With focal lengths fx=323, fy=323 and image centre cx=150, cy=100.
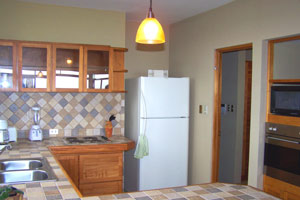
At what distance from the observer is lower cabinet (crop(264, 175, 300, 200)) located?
309 centimetres

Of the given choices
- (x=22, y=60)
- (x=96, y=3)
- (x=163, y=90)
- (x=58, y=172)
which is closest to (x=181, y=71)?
(x=163, y=90)

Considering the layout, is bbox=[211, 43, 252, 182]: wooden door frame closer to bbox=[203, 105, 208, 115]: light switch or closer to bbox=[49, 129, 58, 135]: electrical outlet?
bbox=[203, 105, 208, 115]: light switch

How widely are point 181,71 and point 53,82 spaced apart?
195cm

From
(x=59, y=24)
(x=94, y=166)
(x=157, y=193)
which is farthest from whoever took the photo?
(x=59, y=24)

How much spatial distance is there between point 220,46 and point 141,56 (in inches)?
58.7

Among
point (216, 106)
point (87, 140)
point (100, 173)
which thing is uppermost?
point (216, 106)

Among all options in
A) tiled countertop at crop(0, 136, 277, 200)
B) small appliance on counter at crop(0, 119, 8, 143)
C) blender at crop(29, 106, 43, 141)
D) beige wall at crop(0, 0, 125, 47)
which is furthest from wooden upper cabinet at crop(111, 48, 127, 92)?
tiled countertop at crop(0, 136, 277, 200)

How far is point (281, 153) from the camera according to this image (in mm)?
3221

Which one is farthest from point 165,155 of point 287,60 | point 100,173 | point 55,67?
point 287,60

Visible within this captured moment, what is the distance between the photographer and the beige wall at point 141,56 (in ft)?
16.5

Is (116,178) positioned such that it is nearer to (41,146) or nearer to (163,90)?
(41,146)

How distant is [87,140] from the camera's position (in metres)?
4.04

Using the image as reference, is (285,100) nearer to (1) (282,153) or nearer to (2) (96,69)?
(1) (282,153)

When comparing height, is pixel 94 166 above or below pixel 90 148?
below
